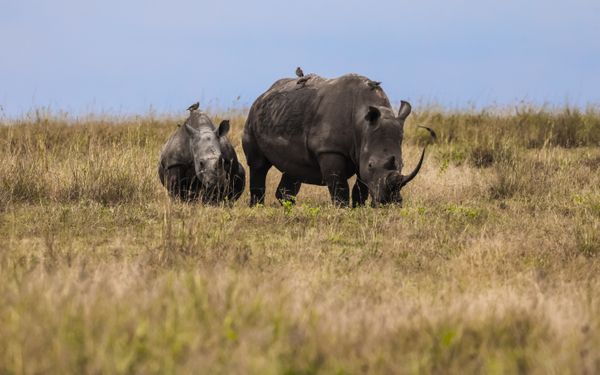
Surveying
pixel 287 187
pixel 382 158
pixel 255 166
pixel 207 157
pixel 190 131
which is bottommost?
pixel 287 187

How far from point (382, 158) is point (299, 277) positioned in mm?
3597

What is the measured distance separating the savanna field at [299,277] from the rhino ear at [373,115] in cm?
92

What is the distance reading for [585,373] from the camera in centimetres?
390

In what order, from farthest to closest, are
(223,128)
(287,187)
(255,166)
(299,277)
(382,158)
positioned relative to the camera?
(287,187)
(255,166)
(223,128)
(382,158)
(299,277)

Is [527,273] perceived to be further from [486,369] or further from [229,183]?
[229,183]

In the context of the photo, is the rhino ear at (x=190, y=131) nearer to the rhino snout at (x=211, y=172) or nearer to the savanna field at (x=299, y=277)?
the rhino snout at (x=211, y=172)

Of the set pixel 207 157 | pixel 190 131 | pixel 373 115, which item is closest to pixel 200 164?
pixel 207 157

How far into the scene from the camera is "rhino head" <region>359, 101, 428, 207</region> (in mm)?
→ 9555

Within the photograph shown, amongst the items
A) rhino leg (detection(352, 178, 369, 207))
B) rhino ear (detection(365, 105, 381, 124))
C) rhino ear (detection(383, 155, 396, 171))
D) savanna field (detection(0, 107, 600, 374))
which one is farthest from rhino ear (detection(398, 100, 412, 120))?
savanna field (detection(0, 107, 600, 374))

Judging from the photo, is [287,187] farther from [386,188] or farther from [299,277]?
[299,277]

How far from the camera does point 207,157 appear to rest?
411 inches

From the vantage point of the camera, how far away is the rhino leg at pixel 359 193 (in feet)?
34.3

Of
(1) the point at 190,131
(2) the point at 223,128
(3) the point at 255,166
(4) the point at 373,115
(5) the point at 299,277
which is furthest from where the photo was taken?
(3) the point at 255,166

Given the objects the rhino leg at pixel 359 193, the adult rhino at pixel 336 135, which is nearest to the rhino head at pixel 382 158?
the adult rhino at pixel 336 135
